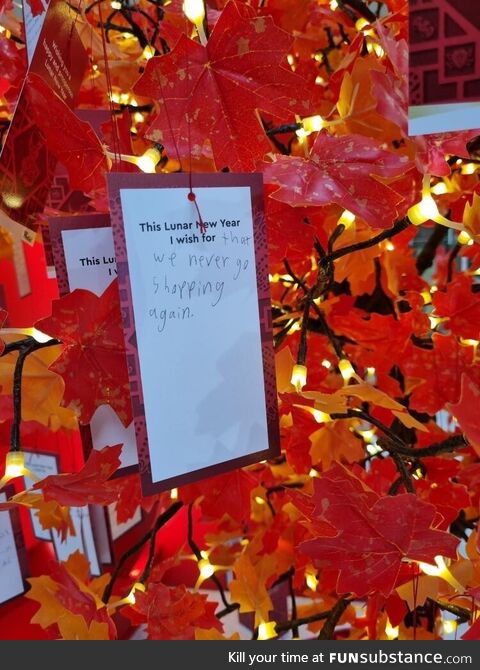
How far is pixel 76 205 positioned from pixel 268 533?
0.58 meters

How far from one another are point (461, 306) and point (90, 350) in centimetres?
40

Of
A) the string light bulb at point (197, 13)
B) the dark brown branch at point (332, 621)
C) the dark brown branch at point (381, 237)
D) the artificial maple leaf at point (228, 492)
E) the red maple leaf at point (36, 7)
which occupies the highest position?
the red maple leaf at point (36, 7)

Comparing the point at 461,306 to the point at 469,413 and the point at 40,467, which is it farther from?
the point at 40,467

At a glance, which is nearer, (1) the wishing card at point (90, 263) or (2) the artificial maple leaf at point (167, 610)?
(1) the wishing card at point (90, 263)

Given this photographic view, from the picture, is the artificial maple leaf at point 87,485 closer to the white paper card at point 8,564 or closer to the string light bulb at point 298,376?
the string light bulb at point 298,376

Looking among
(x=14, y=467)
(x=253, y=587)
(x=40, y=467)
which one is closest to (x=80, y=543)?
(x=40, y=467)

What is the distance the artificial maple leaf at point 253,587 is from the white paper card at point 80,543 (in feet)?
2.07

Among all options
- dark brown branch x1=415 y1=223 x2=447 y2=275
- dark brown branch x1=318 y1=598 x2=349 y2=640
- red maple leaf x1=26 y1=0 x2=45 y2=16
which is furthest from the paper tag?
dark brown branch x1=415 y1=223 x2=447 y2=275

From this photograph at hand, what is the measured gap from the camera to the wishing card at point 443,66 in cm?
27

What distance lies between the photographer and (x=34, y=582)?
64 centimetres

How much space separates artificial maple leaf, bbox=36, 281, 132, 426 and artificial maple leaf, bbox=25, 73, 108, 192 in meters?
0.10

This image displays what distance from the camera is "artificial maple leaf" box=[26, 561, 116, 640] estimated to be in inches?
21.5

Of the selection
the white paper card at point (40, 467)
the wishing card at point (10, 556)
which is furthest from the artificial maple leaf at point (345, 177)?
the white paper card at point (40, 467)

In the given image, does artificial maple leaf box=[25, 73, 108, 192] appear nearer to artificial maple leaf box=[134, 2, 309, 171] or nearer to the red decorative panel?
artificial maple leaf box=[134, 2, 309, 171]
